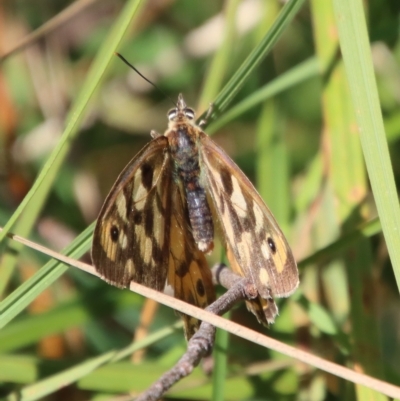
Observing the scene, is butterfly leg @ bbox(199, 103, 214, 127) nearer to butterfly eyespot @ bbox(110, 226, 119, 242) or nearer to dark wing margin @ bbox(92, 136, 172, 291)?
dark wing margin @ bbox(92, 136, 172, 291)

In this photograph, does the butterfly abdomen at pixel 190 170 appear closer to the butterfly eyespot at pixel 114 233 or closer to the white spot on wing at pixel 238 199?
the white spot on wing at pixel 238 199

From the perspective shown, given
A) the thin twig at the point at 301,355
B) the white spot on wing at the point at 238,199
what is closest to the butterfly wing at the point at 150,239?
the white spot on wing at the point at 238,199

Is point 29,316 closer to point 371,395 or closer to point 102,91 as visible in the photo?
point 371,395

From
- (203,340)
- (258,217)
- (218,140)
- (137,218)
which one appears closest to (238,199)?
(258,217)

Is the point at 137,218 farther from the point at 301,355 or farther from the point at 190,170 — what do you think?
the point at 301,355

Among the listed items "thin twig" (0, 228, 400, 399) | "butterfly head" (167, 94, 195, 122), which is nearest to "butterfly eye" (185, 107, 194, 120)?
"butterfly head" (167, 94, 195, 122)

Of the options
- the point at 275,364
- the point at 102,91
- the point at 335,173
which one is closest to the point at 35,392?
the point at 275,364
